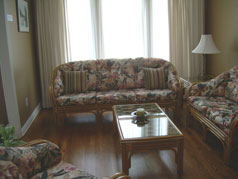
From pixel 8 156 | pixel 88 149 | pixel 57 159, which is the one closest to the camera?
pixel 8 156

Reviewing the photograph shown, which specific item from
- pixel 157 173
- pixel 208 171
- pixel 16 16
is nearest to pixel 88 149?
pixel 157 173

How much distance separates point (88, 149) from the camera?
3012 millimetres

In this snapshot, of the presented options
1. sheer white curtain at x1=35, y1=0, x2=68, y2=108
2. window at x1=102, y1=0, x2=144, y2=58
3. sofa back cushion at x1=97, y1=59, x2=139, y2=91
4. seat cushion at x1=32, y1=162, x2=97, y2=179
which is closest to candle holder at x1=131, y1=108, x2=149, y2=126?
seat cushion at x1=32, y1=162, x2=97, y2=179

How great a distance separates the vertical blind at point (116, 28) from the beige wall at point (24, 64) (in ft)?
2.29

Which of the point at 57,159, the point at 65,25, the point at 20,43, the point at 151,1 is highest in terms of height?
the point at 151,1

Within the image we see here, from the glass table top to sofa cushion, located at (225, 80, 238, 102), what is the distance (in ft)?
3.45

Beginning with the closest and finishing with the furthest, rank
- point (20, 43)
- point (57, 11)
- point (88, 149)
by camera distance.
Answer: point (88, 149) → point (20, 43) → point (57, 11)

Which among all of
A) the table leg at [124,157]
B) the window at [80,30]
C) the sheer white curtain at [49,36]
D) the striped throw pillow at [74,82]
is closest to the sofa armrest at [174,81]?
the striped throw pillow at [74,82]

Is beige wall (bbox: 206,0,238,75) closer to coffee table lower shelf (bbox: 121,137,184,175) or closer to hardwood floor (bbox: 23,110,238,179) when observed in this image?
hardwood floor (bbox: 23,110,238,179)

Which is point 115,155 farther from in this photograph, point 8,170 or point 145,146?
point 8,170

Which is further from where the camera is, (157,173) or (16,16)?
(16,16)

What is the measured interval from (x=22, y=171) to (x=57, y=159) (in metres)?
0.31

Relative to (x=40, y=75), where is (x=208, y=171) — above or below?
below

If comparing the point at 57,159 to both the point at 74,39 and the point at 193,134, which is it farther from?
the point at 74,39
